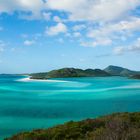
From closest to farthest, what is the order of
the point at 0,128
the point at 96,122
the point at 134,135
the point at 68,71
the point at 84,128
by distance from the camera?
1. the point at 134,135
2. the point at 84,128
3. the point at 96,122
4. the point at 0,128
5. the point at 68,71

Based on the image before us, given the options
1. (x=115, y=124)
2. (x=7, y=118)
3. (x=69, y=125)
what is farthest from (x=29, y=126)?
(x=115, y=124)

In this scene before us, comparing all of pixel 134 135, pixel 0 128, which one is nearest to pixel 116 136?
pixel 134 135

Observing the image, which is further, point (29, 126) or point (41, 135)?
point (29, 126)

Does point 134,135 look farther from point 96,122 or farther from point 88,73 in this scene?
point 88,73

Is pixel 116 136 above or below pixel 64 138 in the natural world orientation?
above

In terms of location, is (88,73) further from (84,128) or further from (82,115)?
(84,128)

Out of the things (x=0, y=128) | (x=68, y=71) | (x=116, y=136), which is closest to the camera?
(x=116, y=136)
